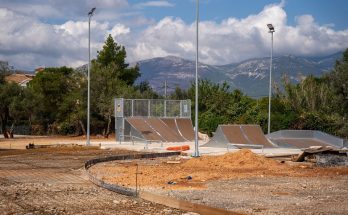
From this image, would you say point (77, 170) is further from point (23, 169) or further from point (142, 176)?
point (142, 176)

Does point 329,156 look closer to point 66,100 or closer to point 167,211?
point 167,211

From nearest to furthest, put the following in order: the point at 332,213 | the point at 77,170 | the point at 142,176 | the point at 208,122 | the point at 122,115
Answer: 1. the point at 332,213
2. the point at 142,176
3. the point at 77,170
4. the point at 122,115
5. the point at 208,122

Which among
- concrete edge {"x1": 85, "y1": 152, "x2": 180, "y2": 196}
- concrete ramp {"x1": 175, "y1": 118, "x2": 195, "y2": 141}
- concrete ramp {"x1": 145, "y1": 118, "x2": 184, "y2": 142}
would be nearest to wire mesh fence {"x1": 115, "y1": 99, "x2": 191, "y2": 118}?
concrete ramp {"x1": 175, "y1": 118, "x2": 195, "y2": 141}

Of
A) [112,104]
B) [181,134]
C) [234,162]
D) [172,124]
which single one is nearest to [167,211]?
[234,162]

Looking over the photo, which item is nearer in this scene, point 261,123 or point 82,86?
point 261,123

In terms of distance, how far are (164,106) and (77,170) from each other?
27.1m

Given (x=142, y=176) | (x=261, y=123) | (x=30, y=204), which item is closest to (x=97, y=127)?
(x=261, y=123)

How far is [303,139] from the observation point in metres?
39.8

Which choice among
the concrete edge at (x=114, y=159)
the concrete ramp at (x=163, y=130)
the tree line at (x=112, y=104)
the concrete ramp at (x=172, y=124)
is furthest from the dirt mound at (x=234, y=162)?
the concrete ramp at (x=172, y=124)

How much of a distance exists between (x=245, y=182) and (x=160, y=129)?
2822 cm

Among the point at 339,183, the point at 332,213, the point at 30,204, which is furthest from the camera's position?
the point at 339,183

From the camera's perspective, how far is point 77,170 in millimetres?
21812

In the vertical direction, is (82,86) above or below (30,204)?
above

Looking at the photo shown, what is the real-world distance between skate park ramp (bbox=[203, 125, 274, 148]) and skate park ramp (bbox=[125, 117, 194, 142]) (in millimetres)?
7543
